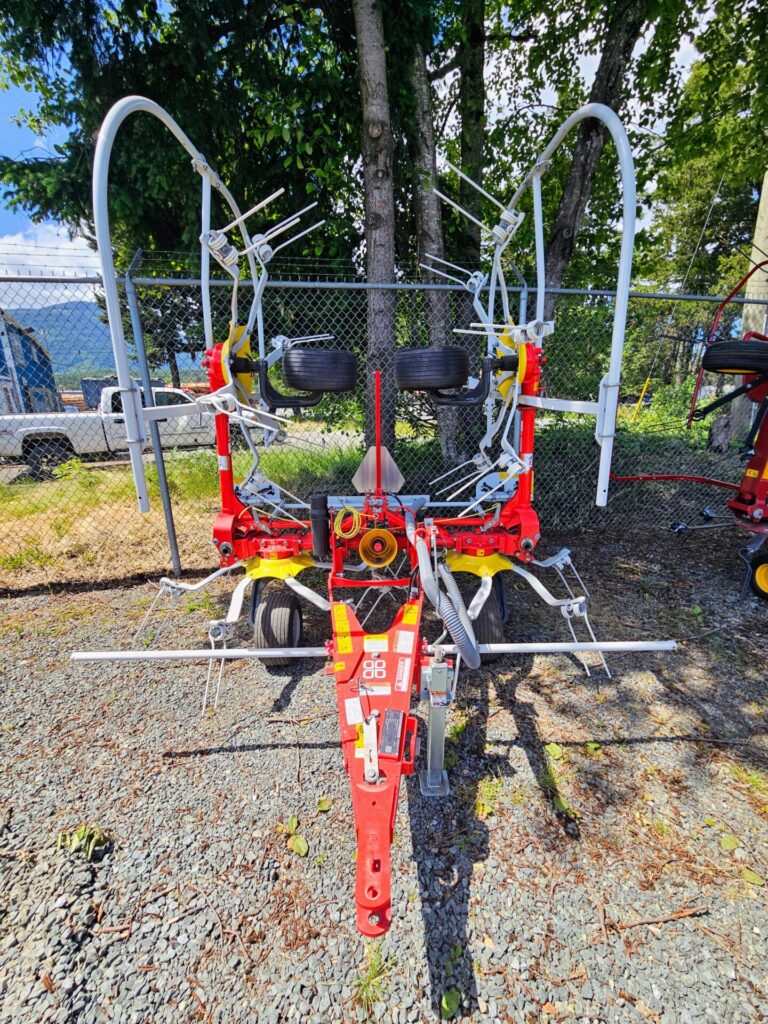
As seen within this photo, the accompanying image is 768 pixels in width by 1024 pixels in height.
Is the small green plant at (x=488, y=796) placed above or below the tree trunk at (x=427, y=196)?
below

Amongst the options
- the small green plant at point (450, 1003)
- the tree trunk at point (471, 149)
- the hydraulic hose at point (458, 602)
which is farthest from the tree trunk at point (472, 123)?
the small green plant at point (450, 1003)

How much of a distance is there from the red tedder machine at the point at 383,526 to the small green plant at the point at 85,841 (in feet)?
2.45

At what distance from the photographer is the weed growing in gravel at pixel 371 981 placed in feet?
5.00

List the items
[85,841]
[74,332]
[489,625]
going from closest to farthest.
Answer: [85,841] → [489,625] → [74,332]

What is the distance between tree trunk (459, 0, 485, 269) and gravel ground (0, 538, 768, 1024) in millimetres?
5019

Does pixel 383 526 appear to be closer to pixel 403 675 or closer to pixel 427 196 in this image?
pixel 403 675

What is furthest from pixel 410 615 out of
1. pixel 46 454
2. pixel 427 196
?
pixel 46 454

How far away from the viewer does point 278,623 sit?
3.03m

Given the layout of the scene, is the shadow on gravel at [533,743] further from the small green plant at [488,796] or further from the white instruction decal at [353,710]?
the white instruction decal at [353,710]

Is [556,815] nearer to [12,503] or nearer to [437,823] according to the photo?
[437,823]

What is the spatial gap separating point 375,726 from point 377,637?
554 mm

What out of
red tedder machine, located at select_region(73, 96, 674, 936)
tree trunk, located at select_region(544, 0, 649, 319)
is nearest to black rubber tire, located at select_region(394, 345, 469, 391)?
red tedder machine, located at select_region(73, 96, 674, 936)

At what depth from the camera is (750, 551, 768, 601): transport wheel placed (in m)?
3.97

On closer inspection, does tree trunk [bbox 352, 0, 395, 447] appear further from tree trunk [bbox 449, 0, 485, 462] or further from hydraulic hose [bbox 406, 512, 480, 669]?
hydraulic hose [bbox 406, 512, 480, 669]
